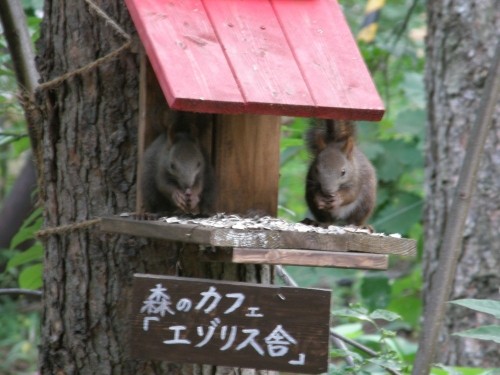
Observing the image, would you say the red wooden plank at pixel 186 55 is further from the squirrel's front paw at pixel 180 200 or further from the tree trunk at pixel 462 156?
the tree trunk at pixel 462 156

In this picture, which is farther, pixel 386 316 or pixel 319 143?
pixel 319 143

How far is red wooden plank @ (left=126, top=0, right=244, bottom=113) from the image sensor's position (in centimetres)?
240

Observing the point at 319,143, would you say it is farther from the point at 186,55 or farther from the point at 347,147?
the point at 186,55

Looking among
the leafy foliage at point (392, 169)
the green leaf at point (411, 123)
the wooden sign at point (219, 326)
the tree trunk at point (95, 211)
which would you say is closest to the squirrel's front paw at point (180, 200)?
the tree trunk at point (95, 211)

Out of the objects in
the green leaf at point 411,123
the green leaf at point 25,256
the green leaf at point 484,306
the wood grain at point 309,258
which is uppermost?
the green leaf at point 411,123

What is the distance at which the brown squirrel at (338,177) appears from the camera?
2.92 m

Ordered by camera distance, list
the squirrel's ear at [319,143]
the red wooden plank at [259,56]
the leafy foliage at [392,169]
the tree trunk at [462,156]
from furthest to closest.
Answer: the leafy foliage at [392,169] → the tree trunk at [462,156] → the squirrel's ear at [319,143] → the red wooden plank at [259,56]

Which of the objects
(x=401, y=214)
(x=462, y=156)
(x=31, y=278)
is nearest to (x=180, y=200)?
(x=31, y=278)

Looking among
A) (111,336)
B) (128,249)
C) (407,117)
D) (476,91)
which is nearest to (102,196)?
(128,249)

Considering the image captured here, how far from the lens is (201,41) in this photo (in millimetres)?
2596

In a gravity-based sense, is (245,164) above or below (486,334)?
above

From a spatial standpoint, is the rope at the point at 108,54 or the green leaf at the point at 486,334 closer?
the green leaf at the point at 486,334

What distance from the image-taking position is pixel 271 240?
7.65ft

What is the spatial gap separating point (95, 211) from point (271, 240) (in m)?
0.68
